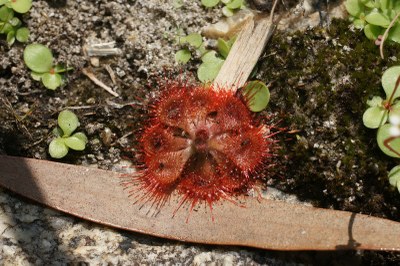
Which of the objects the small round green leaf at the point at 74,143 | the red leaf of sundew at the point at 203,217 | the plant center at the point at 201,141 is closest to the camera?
the red leaf of sundew at the point at 203,217

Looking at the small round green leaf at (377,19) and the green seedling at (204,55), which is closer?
the small round green leaf at (377,19)

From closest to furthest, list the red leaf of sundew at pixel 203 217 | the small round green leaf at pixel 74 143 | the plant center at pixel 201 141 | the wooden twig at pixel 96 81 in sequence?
1. the red leaf of sundew at pixel 203 217
2. the plant center at pixel 201 141
3. the small round green leaf at pixel 74 143
4. the wooden twig at pixel 96 81

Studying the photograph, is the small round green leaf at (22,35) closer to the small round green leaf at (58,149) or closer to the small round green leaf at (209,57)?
the small round green leaf at (58,149)

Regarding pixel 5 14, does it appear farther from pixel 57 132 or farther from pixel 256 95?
pixel 256 95

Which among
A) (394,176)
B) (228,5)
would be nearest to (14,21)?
(228,5)

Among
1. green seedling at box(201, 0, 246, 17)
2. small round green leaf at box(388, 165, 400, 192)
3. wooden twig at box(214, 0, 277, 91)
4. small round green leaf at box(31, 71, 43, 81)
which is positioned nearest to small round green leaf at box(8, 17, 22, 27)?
small round green leaf at box(31, 71, 43, 81)

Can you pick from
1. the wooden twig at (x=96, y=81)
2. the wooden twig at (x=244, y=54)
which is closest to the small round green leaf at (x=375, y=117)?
the wooden twig at (x=244, y=54)

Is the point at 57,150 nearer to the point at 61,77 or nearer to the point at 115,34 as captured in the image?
the point at 61,77
